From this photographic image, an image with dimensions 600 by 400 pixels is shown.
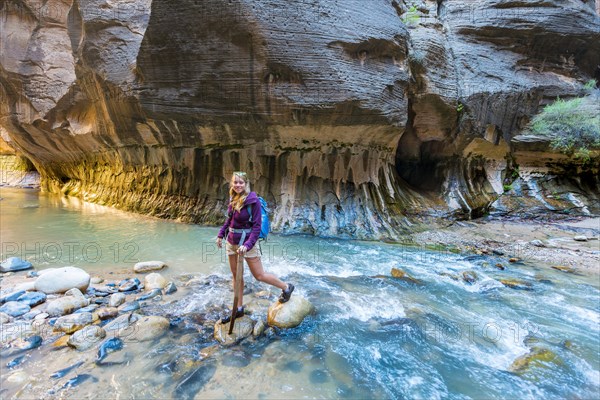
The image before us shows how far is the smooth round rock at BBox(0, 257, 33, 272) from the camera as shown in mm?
4234

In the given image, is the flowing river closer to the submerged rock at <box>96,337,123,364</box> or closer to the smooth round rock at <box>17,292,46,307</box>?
the submerged rock at <box>96,337,123,364</box>

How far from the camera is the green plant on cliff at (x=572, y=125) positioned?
9.71 metres

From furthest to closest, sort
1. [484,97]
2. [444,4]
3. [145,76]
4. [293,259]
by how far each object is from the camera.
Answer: [444,4] < [484,97] < [145,76] < [293,259]

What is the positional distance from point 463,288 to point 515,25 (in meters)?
10.6

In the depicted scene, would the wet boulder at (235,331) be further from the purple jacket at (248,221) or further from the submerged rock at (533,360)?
the submerged rock at (533,360)

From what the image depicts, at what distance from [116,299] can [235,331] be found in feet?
5.28

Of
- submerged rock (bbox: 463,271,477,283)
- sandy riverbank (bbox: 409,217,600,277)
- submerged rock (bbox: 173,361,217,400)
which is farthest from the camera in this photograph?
sandy riverbank (bbox: 409,217,600,277)

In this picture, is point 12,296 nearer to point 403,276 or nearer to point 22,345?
point 22,345

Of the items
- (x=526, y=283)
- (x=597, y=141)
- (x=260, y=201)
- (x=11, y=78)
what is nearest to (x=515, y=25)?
(x=597, y=141)

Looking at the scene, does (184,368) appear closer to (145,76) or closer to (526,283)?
(526,283)

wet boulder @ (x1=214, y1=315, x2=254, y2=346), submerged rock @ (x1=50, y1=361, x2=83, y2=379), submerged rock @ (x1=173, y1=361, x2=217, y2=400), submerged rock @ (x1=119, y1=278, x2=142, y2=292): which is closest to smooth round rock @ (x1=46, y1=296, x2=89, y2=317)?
submerged rock @ (x1=119, y1=278, x2=142, y2=292)

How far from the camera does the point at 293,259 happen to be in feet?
18.1

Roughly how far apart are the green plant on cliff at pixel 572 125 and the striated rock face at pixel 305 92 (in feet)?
2.14

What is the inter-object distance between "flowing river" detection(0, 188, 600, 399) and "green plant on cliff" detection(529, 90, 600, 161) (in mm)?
7527
